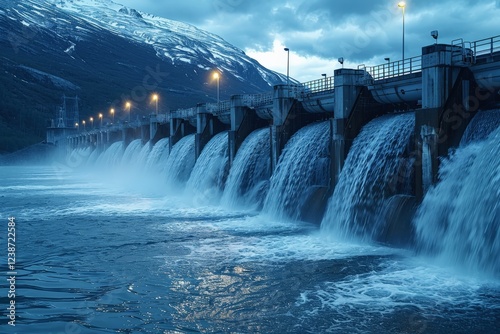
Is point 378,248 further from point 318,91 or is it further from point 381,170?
point 318,91

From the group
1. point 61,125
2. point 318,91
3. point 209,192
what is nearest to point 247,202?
point 209,192

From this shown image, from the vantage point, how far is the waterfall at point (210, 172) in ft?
128

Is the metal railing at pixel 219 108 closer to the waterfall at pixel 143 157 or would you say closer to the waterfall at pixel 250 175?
the waterfall at pixel 250 175

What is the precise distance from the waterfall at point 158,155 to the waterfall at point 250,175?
19.9 meters

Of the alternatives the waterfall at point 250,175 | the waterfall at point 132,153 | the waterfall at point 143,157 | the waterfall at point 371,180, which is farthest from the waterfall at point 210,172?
the waterfall at point 132,153

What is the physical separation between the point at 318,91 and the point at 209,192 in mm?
11939

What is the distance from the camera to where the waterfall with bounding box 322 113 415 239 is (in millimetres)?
22266

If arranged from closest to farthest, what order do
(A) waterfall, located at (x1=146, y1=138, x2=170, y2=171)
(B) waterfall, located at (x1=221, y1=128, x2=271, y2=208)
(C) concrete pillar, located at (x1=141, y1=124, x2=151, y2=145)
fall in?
1. (B) waterfall, located at (x1=221, y1=128, x2=271, y2=208)
2. (A) waterfall, located at (x1=146, y1=138, x2=170, y2=171)
3. (C) concrete pillar, located at (x1=141, y1=124, x2=151, y2=145)

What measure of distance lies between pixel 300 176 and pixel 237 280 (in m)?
14.6

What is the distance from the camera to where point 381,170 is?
75.5 ft

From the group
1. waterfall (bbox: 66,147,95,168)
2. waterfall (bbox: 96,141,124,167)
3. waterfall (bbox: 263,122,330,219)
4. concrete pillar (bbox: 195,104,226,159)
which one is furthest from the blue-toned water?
waterfall (bbox: 66,147,95,168)

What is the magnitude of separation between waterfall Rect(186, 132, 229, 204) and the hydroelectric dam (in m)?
0.12
